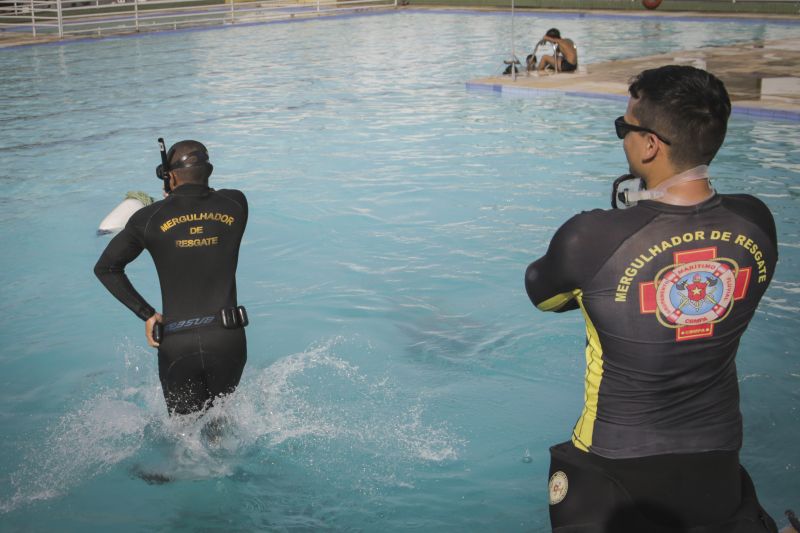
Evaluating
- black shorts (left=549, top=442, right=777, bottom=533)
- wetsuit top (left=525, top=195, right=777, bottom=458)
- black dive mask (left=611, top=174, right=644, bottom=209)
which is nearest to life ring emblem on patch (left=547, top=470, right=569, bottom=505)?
black shorts (left=549, top=442, right=777, bottom=533)

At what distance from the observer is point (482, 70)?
66.4ft

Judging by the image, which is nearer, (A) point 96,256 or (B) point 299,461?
(B) point 299,461

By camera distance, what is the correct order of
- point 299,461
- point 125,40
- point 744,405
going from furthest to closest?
point 125,40, point 744,405, point 299,461

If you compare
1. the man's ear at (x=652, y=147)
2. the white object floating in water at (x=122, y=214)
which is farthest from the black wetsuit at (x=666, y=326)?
the white object floating in water at (x=122, y=214)

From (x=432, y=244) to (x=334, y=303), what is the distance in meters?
1.66

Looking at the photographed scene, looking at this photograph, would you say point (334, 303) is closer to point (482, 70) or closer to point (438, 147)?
point (438, 147)

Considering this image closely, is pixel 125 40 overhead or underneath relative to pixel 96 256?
overhead

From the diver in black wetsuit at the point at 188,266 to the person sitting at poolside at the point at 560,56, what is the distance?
1499 cm

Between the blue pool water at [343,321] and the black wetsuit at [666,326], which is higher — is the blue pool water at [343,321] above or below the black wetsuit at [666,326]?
below

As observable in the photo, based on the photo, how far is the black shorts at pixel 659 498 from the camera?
2205 mm

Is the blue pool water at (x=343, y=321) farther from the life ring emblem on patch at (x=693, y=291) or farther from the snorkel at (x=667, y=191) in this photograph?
the snorkel at (x=667, y=191)

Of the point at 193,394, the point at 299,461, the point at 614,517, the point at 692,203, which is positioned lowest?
the point at 299,461

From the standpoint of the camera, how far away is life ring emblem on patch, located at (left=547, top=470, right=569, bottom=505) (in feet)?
7.59

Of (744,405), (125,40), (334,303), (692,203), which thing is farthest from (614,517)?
(125,40)
